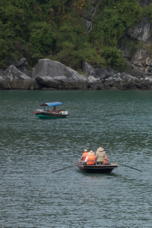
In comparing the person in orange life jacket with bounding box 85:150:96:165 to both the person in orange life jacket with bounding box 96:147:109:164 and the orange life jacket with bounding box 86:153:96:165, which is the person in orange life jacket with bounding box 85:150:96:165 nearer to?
the orange life jacket with bounding box 86:153:96:165

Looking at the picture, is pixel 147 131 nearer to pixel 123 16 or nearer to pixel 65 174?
pixel 65 174

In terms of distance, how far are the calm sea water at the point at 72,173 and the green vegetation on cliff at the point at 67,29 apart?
50277mm

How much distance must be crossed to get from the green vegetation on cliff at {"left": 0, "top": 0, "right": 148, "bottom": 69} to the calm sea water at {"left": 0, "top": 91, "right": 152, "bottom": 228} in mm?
50277

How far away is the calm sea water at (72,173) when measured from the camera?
47.7 meters

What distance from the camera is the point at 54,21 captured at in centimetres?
17175

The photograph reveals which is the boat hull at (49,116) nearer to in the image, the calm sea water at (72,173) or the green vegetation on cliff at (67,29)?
the calm sea water at (72,173)

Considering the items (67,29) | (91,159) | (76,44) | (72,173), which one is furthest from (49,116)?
(67,29)

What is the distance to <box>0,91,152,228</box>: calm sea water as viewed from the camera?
157 ft

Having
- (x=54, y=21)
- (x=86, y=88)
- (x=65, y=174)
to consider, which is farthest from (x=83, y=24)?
(x=65, y=174)

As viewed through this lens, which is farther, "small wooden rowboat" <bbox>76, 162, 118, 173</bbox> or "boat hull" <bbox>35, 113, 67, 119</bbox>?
"boat hull" <bbox>35, 113, 67, 119</bbox>

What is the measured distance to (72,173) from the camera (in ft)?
199

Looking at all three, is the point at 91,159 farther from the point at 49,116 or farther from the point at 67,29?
the point at 67,29

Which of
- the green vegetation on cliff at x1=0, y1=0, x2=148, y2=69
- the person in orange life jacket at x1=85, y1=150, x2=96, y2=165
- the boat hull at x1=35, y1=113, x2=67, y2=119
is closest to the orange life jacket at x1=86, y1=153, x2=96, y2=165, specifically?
the person in orange life jacket at x1=85, y1=150, x2=96, y2=165

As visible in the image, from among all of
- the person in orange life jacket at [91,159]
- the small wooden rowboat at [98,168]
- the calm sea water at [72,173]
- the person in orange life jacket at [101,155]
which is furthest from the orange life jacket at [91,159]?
the calm sea water at [72,173]
